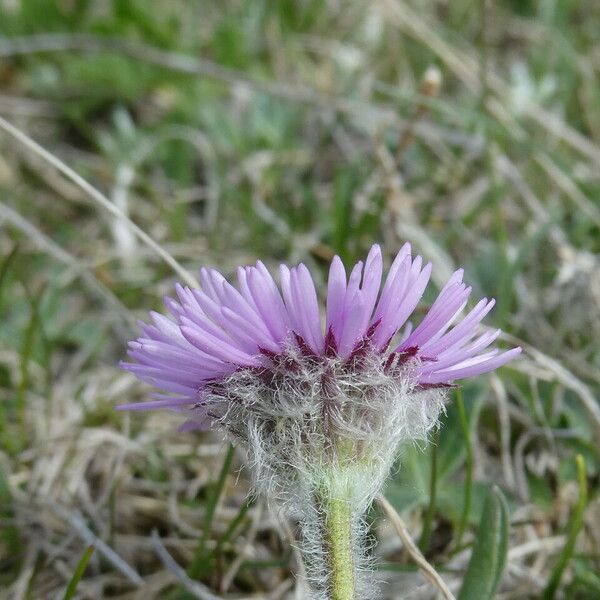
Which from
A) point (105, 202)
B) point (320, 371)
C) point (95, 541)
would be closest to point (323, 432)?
point (320, 371)

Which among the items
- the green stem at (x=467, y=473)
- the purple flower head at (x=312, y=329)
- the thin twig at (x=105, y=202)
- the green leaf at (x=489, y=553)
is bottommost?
the green leaf at (x=489, y=553)

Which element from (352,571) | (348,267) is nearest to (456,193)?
(348,267)

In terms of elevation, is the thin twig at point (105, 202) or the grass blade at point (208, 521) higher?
the thin twig at point (105, 202)

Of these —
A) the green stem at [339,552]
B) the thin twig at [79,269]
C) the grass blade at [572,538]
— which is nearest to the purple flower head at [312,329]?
the green stem at [339,552]

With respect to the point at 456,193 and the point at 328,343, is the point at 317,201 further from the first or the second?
the point at 328,343

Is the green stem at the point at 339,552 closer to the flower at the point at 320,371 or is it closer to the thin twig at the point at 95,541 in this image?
the flower at the point at 320,371

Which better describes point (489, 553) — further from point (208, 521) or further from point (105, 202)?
point (105, 202)
